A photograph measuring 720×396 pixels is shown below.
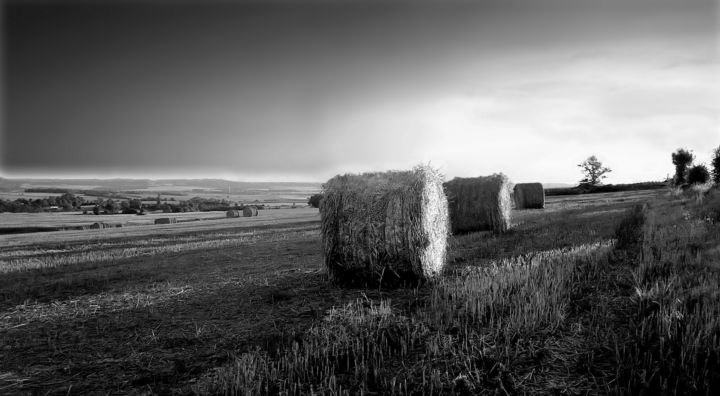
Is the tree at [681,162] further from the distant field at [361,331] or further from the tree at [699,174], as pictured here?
the distant field at [361,331]

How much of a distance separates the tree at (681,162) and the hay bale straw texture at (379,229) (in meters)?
58.0

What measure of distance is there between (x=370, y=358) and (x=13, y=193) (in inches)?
1875

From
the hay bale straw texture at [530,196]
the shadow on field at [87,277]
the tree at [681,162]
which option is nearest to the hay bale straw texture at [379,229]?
the shadow on field at [87,277]

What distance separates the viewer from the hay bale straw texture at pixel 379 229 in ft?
26.0

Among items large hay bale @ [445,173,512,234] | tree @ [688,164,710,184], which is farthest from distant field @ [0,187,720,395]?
tree @ [688,164,710,184]

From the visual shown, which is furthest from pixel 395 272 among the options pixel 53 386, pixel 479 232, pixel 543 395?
pixel 479 232

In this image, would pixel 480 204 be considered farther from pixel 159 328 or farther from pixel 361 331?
pixel 159 328

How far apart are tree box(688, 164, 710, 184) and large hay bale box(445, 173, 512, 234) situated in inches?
1565

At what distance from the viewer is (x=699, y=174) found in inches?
1756

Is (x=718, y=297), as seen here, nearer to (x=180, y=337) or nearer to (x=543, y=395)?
(x=543, y=395)

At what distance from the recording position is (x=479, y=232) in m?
15.3

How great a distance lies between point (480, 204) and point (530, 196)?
16.6 metres

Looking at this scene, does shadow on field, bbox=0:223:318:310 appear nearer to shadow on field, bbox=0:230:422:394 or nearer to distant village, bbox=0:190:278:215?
shadow on field, bbox=0:230:422:394

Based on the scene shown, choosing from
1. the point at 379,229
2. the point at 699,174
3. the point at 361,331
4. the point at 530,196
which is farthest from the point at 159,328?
the point at 699,174
